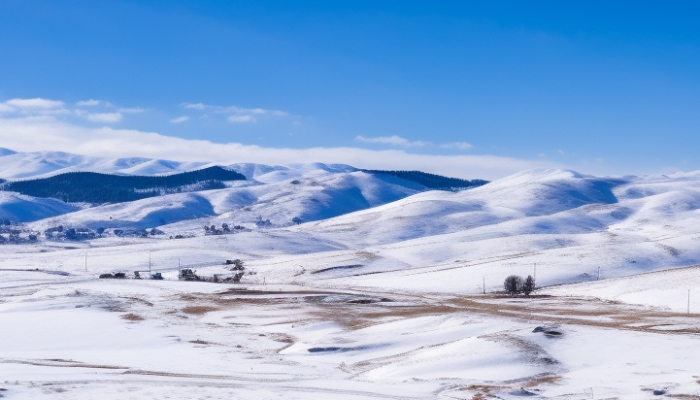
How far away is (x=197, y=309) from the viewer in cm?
6831

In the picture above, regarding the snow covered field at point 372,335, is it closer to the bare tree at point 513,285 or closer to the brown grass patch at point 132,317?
the brown grass patch at point 132,317

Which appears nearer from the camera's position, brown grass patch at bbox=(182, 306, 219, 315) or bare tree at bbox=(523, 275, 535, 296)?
brown grass patch at bbox=(182, 306, 219, 315)

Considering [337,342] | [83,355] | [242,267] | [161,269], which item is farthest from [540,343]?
[161,269]

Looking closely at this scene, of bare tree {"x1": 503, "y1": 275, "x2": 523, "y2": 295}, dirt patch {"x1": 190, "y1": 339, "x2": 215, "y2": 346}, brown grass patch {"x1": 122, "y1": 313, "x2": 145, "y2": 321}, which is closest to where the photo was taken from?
dirt patch {"x1": 190, "y1": 339, "x2": 215, "y2": 346}

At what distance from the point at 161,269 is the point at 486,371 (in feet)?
359

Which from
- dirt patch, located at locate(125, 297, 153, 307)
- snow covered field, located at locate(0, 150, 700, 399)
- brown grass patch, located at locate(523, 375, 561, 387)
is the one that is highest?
dirt patch, located at locate(125, 297, 153, 307)

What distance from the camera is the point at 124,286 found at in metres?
90.4

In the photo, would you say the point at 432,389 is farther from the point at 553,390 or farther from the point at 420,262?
the point at 420,262

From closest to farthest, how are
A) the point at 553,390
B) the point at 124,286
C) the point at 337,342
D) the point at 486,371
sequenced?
1. the point at 553,390
2. the point at 486,371
3. the point at 337,342
4. the point at 124,286

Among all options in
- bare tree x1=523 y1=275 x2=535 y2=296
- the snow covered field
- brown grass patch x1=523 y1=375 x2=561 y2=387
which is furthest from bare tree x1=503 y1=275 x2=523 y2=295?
brown grass patch x1=523 y1=375 x2=561 y2=387

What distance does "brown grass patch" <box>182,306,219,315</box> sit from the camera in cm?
6638

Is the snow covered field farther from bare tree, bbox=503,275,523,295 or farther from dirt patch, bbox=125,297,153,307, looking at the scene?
bare tree, bbox=503,275,523,295

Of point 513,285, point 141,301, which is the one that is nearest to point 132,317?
point 141,301

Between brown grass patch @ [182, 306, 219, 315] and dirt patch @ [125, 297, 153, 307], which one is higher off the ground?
dirt patch @ [125, 297, 153, 307]
